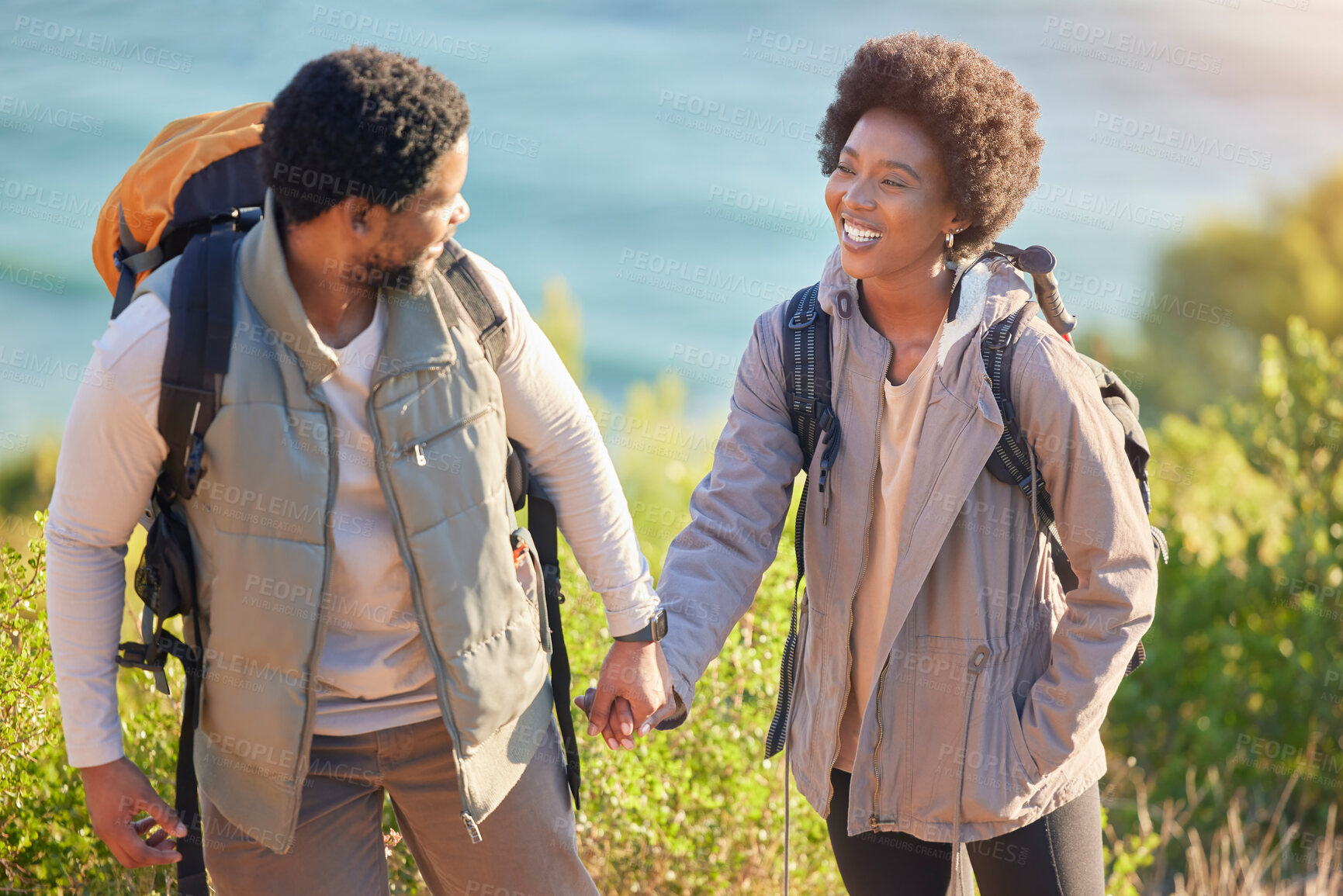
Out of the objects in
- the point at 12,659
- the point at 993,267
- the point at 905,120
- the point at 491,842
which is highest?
the point at 905,120

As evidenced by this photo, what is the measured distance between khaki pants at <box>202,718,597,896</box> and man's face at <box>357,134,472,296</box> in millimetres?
688

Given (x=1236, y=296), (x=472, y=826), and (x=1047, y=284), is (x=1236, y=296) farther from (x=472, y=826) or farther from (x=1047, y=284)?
(x=472, y=826)

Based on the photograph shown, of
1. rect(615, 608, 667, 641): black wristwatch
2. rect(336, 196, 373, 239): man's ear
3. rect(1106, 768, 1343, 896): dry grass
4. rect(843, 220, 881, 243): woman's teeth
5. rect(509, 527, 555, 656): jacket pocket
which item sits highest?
rect(336, 196, 373, 239): man's ear

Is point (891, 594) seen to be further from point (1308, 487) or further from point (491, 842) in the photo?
point (1308, 487)

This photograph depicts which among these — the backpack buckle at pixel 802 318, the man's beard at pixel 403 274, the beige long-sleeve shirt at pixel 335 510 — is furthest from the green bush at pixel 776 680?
the man's beard at pixel 403 274

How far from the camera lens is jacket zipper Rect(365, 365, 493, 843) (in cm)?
160

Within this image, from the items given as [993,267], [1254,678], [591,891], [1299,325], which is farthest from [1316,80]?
[591,891]

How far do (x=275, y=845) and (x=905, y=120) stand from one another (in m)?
1.55

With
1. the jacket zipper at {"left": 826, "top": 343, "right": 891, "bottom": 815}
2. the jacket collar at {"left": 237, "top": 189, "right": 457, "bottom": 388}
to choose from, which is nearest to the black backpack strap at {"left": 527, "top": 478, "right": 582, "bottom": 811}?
the jacket collar at {"left": 237, "top": 189, "right": 457, "bottom": 388}

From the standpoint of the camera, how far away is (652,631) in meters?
1.97

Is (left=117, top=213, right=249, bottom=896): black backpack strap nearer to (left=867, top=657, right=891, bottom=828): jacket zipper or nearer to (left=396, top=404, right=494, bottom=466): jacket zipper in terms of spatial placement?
(left=396, top=404, right=494, bottom=466): jacket zipper

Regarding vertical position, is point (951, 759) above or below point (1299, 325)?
below

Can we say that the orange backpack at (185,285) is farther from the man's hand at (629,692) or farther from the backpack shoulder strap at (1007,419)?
the backpack shoulder strap at (1007,419)

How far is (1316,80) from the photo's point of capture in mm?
8977
